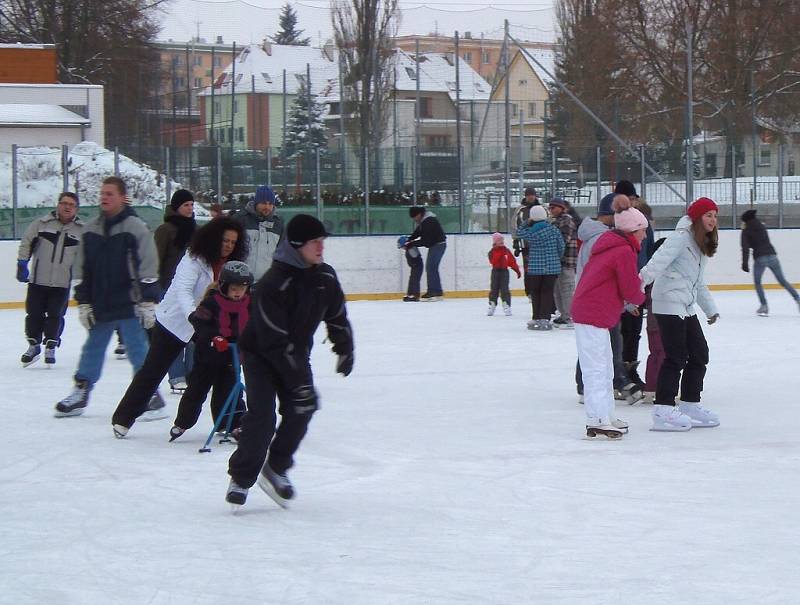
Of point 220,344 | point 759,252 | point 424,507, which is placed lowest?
point 424,507

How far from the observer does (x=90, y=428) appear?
7.19 metres

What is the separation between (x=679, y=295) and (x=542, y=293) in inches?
228

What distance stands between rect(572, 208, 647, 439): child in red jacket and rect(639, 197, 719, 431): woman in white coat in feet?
0.77

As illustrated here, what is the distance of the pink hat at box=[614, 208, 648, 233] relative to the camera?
6762mm

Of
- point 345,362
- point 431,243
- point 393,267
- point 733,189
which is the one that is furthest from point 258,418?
point 733,189

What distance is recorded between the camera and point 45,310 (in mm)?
10148

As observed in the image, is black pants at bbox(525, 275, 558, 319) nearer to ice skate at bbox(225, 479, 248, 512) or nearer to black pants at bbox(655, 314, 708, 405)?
black pants at bbox(655, 314, 708, 405)

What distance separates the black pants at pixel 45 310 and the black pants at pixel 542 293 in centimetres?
476

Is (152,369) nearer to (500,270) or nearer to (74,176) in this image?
(500,270)

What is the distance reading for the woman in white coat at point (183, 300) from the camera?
6.62m

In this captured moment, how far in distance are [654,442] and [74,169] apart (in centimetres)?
1247

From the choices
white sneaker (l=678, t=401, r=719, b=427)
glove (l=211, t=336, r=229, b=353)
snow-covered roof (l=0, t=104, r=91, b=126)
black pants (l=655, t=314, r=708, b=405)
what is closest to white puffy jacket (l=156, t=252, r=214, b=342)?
glove (l=211, t=336, r=229, b=353)

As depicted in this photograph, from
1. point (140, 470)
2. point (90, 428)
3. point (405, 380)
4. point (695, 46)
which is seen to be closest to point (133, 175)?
point (405, 380)

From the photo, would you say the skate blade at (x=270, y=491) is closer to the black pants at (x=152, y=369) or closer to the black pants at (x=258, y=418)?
the black pants at (x=258, y=418)
